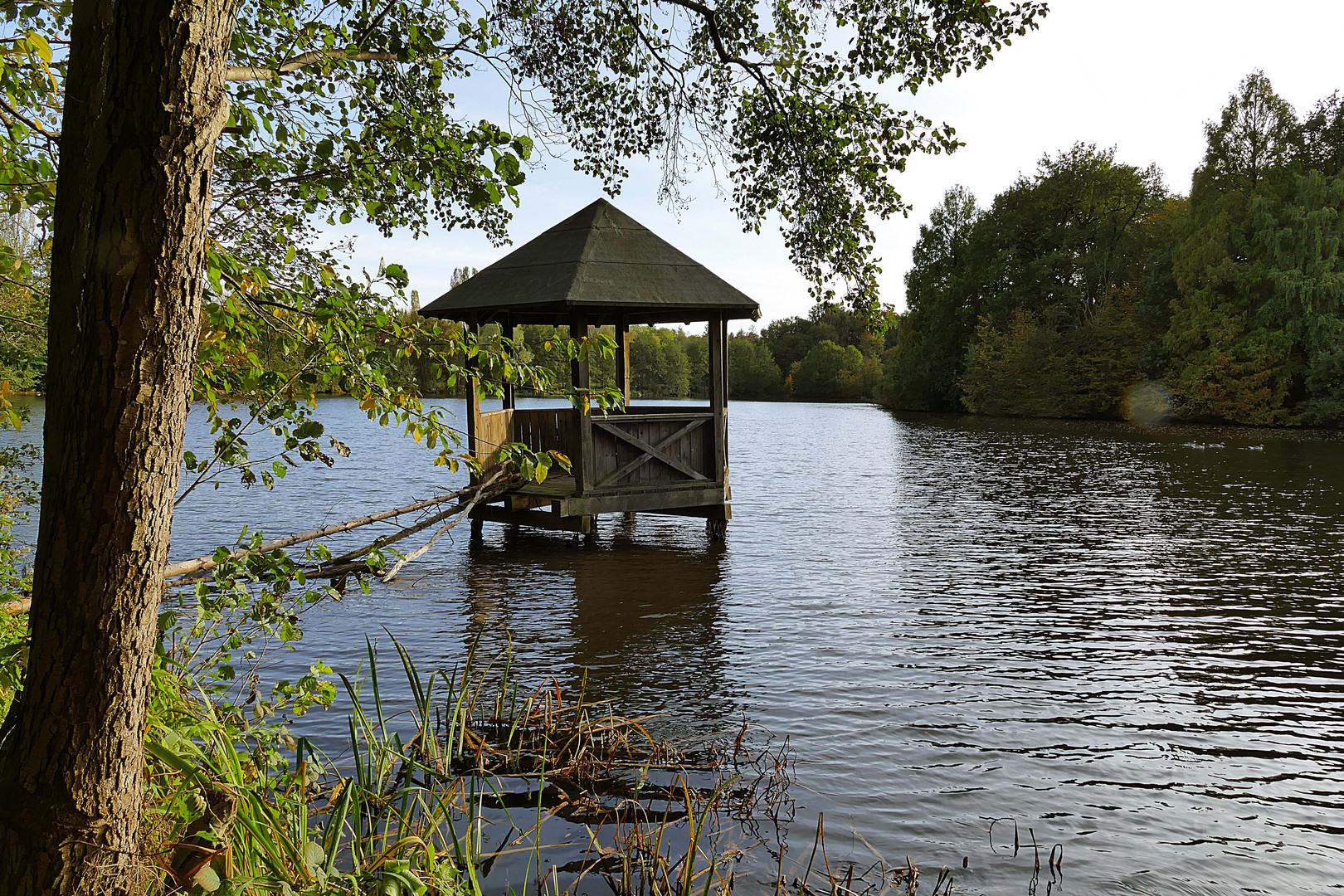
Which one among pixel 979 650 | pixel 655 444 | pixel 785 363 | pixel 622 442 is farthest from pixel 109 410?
pixel 785 363

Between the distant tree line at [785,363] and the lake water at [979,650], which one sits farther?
the distant tree line at [785,363]

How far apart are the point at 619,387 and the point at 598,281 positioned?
1.92 m

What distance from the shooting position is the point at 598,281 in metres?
12.9

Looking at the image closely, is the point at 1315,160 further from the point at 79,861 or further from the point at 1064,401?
the point at 79,861

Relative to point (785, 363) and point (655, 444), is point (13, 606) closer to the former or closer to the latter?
point (655, 444)

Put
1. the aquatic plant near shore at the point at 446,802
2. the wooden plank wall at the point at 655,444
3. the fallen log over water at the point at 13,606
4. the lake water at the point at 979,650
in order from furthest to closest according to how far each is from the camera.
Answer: the wooden plank wall at the point at 655,444 → the lake water at the point at 979,650 → the fallen log over water at the point at 13,606 → the aquatic plant near shore at the point at 446,802

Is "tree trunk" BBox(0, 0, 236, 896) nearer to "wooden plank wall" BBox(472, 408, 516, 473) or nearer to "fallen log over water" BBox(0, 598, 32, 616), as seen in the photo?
"fallen log over water" BBox(0, 598, 32, 616)

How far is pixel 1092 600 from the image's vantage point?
11.7 m

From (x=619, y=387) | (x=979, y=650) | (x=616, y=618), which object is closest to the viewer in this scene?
(x=979, y=650)

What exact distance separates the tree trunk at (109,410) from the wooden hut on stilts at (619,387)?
33.5ft

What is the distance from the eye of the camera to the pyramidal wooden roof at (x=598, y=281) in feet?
41.8

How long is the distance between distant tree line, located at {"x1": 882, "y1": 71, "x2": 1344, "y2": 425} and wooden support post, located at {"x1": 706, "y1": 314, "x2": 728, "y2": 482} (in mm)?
37294

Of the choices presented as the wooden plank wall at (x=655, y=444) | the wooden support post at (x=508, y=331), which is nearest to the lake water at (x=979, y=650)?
the wooden plank wall at (x=655, y=444)

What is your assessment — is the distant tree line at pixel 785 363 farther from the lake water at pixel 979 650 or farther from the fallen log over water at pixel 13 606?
the fallen log over water at pixel 13 606
